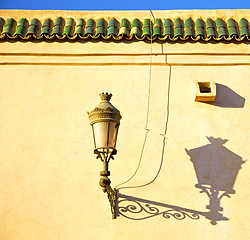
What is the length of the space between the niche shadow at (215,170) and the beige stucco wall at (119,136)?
0.04 feet

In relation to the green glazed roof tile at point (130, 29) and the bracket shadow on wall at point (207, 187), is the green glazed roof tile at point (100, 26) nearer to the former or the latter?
the green glazed roof tile at point (130, 29)

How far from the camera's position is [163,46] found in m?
5.44

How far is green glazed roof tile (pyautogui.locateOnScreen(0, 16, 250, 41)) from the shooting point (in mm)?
5426

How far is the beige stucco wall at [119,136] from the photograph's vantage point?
4617 millimetres

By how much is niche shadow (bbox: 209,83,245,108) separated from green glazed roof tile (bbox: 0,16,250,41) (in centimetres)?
62

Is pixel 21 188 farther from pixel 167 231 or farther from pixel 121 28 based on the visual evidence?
pixel 121 28

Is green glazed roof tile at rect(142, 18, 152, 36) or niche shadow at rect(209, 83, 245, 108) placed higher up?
green glazed roof tile at rect(142, 18, 152, 36)

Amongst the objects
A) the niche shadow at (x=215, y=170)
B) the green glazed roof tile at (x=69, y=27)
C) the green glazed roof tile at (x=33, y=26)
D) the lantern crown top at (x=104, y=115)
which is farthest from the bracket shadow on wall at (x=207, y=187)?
the green glazed roof tile at (x=33, y=26)

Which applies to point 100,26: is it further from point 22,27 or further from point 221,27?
point 221,27

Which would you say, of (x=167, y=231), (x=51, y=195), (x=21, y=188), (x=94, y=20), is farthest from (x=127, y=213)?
(x=94, y=20)

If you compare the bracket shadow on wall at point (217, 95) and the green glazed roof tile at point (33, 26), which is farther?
the green glazed roof tile at point (33, 26)

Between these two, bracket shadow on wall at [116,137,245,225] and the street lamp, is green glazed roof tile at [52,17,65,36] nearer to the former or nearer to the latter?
the street lamp

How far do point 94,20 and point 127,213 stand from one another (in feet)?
7.96

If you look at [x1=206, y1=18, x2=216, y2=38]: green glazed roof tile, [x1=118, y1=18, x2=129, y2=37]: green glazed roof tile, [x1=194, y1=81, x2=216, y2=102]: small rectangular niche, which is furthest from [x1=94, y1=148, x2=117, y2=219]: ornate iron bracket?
[x1=206, y1=18, x2=216, y2=38]: green glazed roof tile
